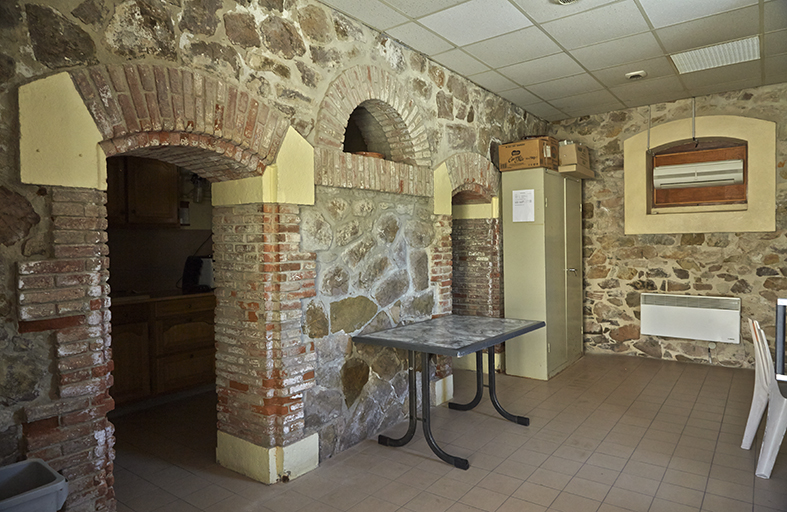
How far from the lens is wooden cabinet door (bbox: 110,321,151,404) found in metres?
4.01

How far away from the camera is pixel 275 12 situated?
9.30ft

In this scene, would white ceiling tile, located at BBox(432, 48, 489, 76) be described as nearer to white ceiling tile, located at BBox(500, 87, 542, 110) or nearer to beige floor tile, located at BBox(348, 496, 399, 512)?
white ceiling tile, located at BBox(500, 87, 542, 110)

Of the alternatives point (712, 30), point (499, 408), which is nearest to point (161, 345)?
point (499, 408)

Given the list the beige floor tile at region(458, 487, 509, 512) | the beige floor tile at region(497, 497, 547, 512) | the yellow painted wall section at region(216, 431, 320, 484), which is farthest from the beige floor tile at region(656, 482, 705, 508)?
the yellow painted wall section at region(216, 431, 320, 484)

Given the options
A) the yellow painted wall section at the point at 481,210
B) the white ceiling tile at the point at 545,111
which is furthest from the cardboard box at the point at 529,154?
the white ceiling tile at the point at 545,111

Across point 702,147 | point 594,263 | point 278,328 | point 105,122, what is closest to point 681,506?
point 278,328

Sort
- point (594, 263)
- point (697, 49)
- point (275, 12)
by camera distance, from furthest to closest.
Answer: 1. point (594, 263)
2. point (697, 49)
3. point (275, 12)

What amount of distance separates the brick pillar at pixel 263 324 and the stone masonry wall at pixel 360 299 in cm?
12

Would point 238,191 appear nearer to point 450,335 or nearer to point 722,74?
point 450,335

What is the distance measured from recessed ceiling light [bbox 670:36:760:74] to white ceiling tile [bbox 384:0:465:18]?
2183 mm

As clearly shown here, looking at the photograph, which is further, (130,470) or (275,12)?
(130,470)

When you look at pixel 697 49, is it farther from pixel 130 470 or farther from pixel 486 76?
pixel 130 470

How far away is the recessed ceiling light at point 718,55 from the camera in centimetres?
390

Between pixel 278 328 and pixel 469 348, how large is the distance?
1110 millimetres
